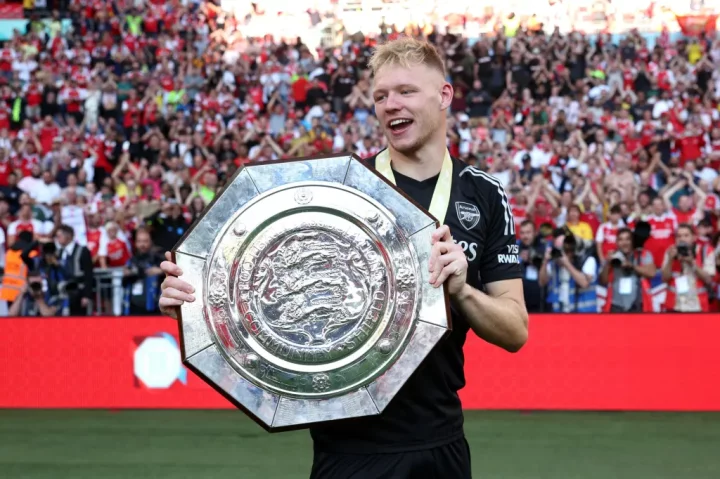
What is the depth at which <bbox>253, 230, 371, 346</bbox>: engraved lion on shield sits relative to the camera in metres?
2.77

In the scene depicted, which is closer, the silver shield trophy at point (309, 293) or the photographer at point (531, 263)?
the silver shield trophy at point (309, 293)

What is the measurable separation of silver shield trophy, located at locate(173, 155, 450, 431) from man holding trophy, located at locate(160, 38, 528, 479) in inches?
8.2

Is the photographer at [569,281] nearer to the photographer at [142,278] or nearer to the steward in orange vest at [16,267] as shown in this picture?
the photographer at [142,278]

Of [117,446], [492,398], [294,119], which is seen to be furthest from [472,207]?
[294,119]

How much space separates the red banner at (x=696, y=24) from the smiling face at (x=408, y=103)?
16340 millimetres

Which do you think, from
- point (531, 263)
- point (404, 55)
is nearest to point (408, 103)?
point (404, 55)

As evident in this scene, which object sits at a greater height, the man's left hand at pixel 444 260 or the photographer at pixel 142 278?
the man's left hand at pixel 444 260

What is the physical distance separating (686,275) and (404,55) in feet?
28.8

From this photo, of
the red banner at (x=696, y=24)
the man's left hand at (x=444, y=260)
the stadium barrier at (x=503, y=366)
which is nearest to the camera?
the man's left hand at (x=444, y=260)

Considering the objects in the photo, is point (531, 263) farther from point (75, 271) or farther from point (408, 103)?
point (408, 103)

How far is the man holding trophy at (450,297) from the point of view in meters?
3.02

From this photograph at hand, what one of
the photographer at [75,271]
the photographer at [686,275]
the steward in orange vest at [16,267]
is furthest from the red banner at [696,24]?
the steward in orange vest at [16,267]

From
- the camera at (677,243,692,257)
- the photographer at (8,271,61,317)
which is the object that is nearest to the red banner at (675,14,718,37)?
the camera at (677,243,692,257)

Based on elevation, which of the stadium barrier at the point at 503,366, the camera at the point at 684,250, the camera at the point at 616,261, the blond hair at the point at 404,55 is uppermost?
the blond hair at the point at 404,55
